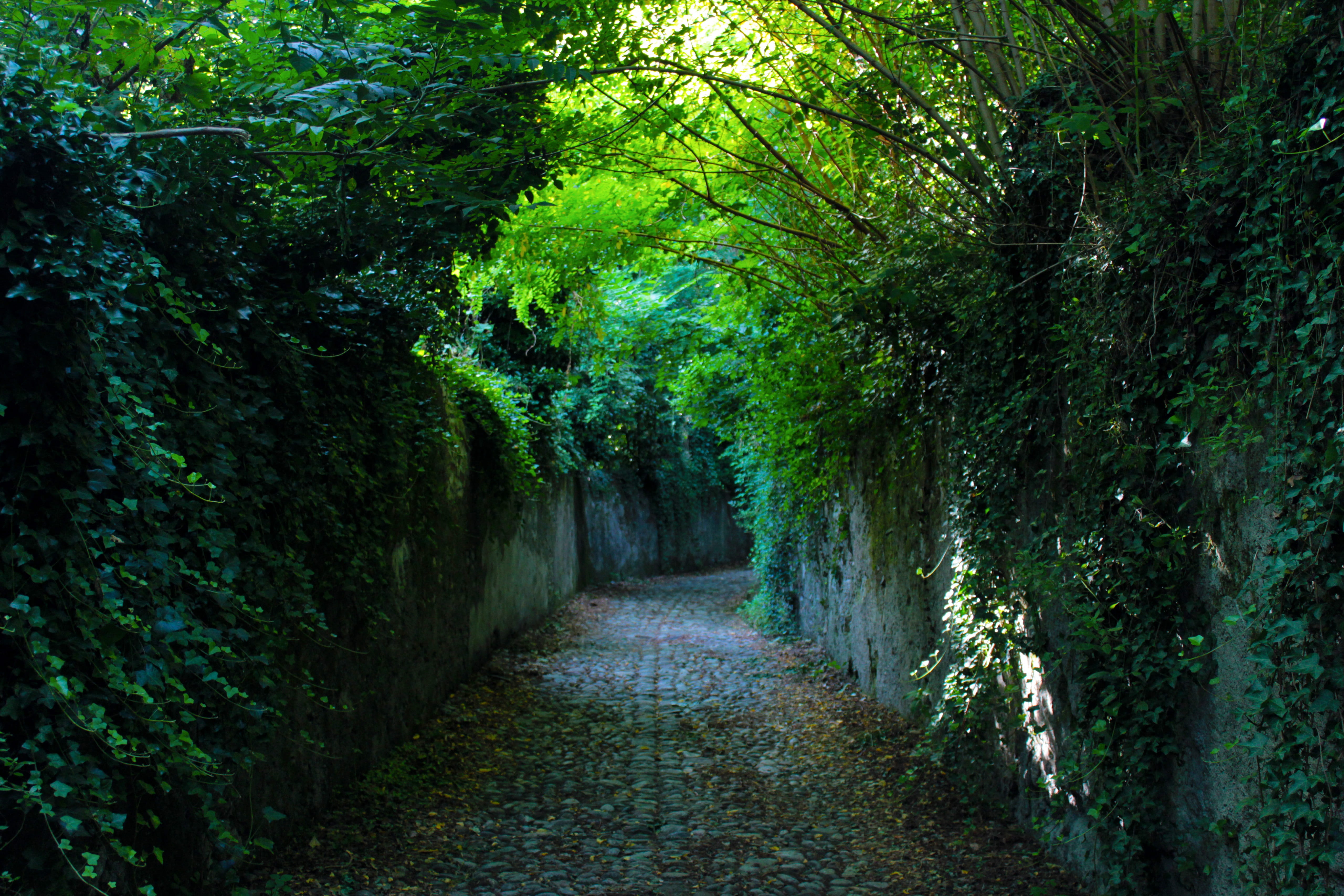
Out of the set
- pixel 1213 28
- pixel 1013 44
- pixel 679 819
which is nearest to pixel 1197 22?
pixel 1213 28

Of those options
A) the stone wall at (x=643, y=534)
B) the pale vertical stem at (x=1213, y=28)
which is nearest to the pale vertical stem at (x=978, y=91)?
the pale vertical stem at (x=1213, y=28)

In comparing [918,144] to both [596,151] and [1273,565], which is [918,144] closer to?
[596,151]

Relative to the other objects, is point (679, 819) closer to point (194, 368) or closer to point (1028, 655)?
point (1028, 655)

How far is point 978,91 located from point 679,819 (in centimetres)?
421

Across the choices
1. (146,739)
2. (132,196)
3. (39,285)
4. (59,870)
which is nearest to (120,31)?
(132,196)

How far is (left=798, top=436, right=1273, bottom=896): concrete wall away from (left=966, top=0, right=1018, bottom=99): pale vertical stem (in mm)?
2259

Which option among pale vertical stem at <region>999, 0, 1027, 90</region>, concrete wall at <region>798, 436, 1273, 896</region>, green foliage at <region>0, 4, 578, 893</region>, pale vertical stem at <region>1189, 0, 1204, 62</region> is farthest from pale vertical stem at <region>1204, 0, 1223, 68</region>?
green foliage at <region>0, 4, 578, 893</region>

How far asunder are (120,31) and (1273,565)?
160 inches

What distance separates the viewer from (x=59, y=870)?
95.5 inches

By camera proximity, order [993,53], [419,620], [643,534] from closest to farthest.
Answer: [993,53]
[419,620]
[643,534]

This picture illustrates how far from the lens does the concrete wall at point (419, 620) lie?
442cm

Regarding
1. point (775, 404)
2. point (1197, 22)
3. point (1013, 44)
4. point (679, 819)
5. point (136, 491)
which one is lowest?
point (679, 819)

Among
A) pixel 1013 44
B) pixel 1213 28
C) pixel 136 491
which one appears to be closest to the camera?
pixel 136 491

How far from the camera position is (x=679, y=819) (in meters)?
4.96
